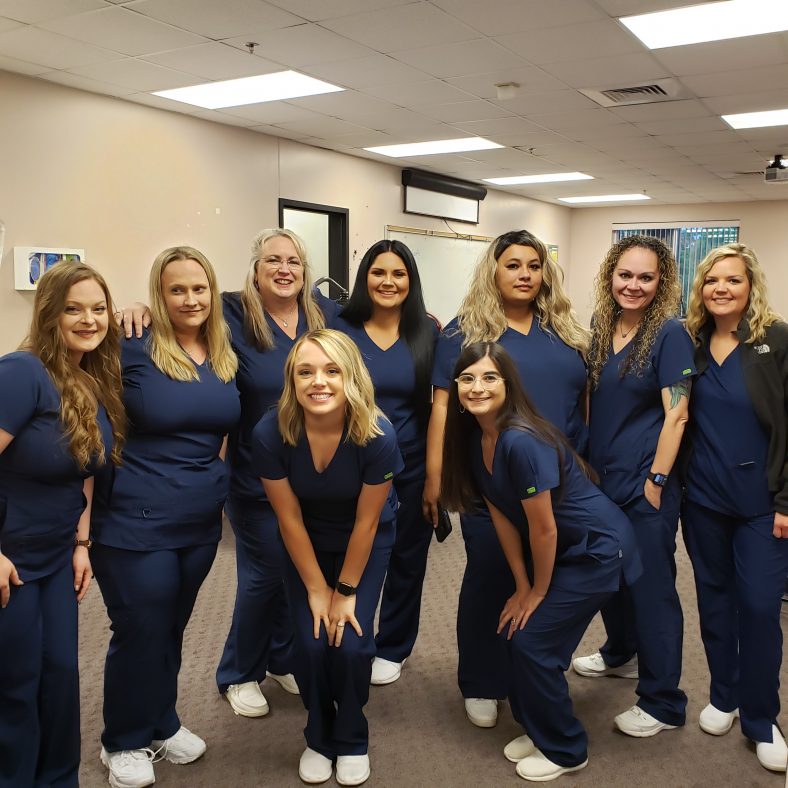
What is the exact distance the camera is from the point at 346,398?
2.00 meters

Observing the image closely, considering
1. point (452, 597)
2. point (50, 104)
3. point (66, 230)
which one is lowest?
point (452, 597)

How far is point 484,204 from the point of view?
29.0 ft

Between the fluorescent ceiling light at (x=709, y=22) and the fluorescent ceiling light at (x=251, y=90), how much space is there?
1834 millimetres

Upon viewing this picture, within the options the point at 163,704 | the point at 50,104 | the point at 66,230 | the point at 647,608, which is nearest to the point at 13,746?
the point at 163,704

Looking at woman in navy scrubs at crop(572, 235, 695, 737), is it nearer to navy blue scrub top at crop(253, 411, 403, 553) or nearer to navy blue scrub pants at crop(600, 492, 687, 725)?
navy blue scrub pants at crop(600, 492, 687, 725)

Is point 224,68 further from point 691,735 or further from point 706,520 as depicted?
point 691,735

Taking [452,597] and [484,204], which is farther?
[484,204]

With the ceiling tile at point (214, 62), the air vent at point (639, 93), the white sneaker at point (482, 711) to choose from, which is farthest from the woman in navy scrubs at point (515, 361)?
the air vent at point (639, 93)

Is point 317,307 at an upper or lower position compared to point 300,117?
lower

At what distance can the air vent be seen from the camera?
173 inches

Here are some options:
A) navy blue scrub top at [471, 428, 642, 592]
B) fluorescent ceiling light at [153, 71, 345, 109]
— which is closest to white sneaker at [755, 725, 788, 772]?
navy blue scrub top at [471, 428, 642, 592]

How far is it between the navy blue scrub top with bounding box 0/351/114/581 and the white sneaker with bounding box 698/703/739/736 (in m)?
1.94

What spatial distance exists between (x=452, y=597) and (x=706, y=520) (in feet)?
5.07

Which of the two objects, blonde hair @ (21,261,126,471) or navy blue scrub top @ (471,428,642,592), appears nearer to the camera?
blonde hair @ (21,261,126,471)
